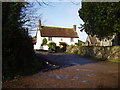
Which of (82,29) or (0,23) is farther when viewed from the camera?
(82,29)

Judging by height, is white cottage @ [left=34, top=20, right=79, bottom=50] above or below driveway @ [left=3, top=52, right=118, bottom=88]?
above

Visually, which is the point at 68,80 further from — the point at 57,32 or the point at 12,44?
the point at 57,32

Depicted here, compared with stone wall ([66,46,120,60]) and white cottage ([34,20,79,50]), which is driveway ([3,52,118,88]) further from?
white cottage ([34,20,79,50])

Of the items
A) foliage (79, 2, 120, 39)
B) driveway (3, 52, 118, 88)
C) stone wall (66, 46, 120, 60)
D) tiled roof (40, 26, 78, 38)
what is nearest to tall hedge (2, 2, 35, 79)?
driveway (3, 52, 118, 88)

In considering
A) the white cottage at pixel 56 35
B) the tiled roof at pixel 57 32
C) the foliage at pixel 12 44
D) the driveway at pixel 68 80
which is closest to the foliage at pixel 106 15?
the driveway at pixel 68 80

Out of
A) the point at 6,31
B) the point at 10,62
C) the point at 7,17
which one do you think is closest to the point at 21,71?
the point at 10,62

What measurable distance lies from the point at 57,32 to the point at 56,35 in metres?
1.50

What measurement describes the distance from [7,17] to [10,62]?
2619mm

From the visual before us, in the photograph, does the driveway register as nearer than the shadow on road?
Yes

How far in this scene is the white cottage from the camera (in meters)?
41.4

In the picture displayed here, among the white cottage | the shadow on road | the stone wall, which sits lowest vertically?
the shadow on road

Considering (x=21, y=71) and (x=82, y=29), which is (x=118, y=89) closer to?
(x=21, y=71)

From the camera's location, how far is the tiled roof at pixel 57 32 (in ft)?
137

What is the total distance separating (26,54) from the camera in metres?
9.77
